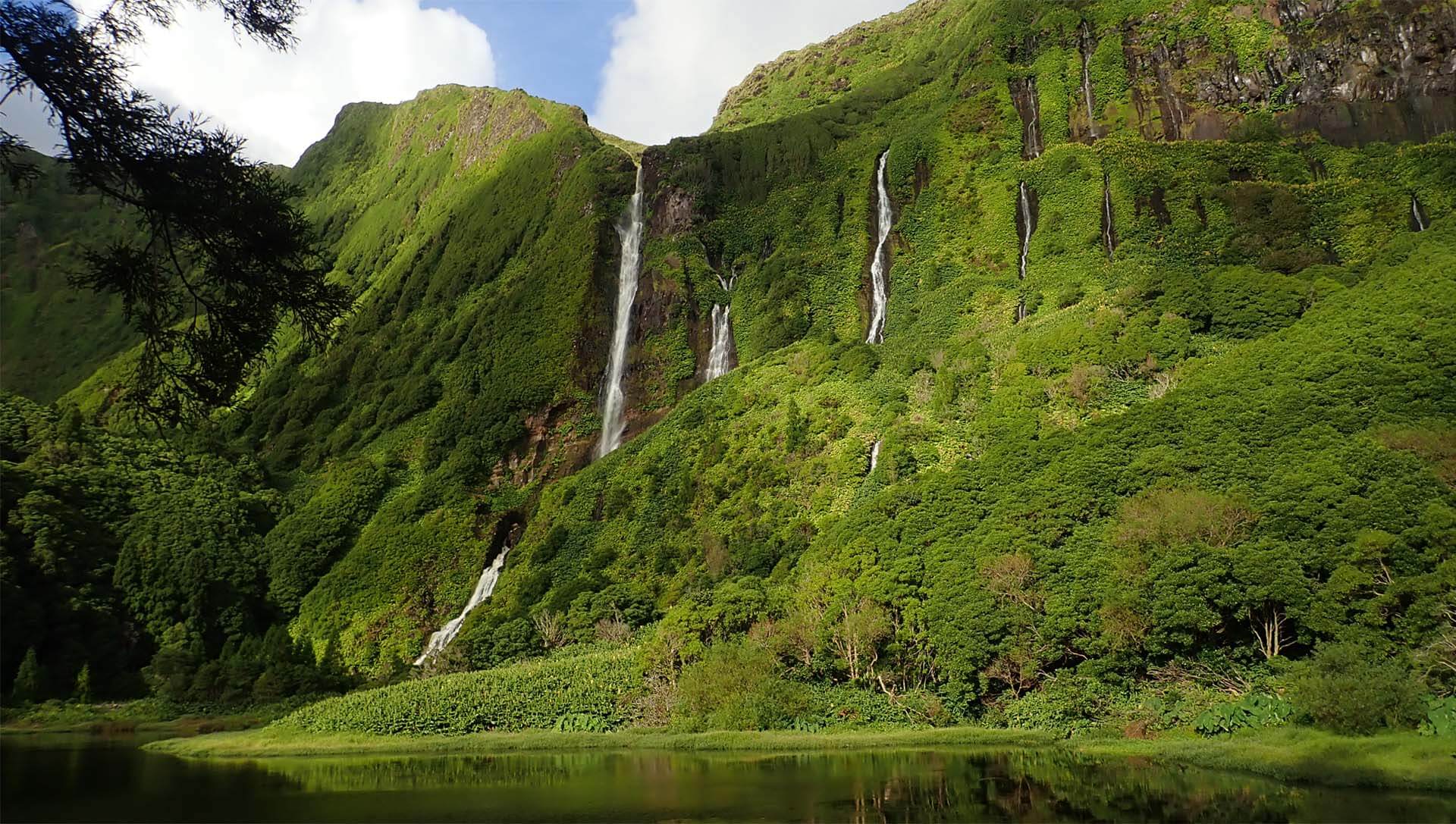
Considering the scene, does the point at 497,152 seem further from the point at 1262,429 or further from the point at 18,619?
the point at 1262,429

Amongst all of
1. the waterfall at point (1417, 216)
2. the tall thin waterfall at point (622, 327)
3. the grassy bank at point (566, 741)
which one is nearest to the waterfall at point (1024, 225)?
the waterfall at point (1417, 216)

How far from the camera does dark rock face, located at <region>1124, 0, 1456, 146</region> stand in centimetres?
5528

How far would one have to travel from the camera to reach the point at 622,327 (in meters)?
71.6

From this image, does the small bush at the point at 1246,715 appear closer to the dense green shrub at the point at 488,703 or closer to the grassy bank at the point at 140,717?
the dense green shrub at the point at 488,703

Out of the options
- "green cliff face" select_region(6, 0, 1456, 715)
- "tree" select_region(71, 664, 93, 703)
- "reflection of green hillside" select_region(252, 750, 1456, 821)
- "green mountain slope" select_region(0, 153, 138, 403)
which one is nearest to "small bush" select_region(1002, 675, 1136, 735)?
"green cliff face" select_region(6, 0, 1456, 715)

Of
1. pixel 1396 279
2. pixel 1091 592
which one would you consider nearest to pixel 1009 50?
pixel 1396 279

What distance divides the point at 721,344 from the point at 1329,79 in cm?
4400

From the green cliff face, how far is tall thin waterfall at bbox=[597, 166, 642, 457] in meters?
1.07

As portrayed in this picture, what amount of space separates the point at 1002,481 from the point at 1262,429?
30.6 ft

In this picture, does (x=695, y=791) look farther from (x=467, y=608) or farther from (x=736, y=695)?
(x=467, y=608)

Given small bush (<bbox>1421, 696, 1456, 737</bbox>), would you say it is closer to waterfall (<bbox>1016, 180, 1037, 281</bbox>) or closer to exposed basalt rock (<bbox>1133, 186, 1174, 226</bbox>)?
waterfall (<bbox>1016, 180, 1037, 281</bbox>)

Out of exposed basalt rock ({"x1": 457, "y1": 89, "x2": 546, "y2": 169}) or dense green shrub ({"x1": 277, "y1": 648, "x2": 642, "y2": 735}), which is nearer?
dense green shrub ({"x1": 277, "y1": 648, "x2": 642, "y2": 735})

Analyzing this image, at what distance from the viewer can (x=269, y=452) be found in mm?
79000

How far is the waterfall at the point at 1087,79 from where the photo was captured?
2635 inches
